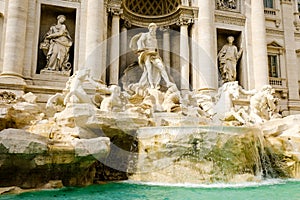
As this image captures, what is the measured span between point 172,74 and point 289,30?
762cm

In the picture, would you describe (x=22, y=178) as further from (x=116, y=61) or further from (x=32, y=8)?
(x=32, y=8)

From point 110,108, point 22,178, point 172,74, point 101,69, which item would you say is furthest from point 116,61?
point 22,178

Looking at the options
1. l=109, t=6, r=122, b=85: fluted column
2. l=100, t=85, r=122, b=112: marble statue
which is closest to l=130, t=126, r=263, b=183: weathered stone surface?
l=100, t=85, r=122, b=112: marble statue

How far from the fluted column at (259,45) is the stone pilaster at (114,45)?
7.18 m

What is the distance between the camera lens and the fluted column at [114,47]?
43.7ft

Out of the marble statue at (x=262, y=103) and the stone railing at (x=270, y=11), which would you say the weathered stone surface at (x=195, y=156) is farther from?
the stone railing at (x=270, y=11)

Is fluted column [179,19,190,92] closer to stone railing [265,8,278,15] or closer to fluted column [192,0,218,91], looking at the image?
fluted column [192,0,218,91]

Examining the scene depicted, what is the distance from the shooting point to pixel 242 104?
559 inches

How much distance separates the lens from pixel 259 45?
15.3 m

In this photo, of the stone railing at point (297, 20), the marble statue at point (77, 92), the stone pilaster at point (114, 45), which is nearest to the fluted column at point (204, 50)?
the stone pilaster at point (114, 45)

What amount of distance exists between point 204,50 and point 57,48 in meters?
6.94

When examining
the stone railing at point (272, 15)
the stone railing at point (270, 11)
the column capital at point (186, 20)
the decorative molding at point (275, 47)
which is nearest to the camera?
the column capital at point (186, 20)

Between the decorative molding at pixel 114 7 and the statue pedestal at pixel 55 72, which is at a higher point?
the decorative molding at pixel 114 7

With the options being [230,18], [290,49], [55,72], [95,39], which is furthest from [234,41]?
[55,72]
